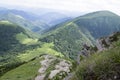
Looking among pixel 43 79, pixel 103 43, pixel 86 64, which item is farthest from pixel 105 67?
pixel 43 79

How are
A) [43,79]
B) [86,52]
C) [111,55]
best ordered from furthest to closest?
[43,79]
[86,52]
[111,55]

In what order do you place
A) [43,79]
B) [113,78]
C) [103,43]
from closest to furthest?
[113,78] → [103,43] → [43,79]

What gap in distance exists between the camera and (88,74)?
15883 mm

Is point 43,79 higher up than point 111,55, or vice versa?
point 111,55

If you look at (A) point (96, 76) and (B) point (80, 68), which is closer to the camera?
(A) point (96, 76)

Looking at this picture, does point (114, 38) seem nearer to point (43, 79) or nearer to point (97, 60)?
point (97, 60)

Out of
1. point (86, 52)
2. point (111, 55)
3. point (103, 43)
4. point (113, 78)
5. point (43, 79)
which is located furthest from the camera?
point (43, 79)

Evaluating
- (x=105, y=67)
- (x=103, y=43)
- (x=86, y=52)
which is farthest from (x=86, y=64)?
(x=86, y=52)

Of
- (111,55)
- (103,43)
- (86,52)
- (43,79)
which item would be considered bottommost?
(43,79)

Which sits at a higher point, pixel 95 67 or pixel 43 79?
pixel 95 67

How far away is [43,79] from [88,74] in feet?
141

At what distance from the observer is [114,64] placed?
593 inches

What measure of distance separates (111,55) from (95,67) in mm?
1164

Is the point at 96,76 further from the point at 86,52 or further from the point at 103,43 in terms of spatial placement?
the point at 86,52
